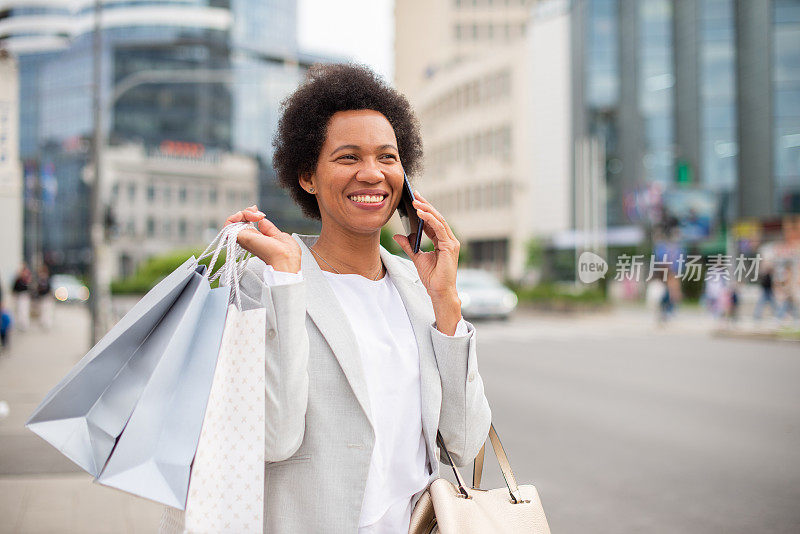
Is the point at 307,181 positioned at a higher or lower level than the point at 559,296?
higher

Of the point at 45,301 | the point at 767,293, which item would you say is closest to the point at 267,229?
the point at 767,293

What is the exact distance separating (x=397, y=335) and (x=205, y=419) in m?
0.64

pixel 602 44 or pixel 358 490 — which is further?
pixel 602 44

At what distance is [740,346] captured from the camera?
17.0 m

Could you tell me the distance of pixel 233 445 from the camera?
1559 millimetres

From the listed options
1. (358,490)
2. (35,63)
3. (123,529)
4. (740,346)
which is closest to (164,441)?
(358,490)

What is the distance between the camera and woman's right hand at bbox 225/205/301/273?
1.75 meters

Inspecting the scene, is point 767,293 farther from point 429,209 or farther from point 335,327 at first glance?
point 335,327

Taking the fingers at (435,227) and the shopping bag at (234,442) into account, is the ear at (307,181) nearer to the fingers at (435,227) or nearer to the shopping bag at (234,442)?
the fingers at (435,227)

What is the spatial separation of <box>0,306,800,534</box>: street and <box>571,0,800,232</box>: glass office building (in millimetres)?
33354

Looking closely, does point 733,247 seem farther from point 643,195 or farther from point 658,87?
point 658,87

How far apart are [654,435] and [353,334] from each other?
6628mm

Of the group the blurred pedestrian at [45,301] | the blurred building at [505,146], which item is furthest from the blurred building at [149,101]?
the blurred pedestrian at [45,301]

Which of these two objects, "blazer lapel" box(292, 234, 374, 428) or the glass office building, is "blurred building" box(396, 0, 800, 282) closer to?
the glass office building
